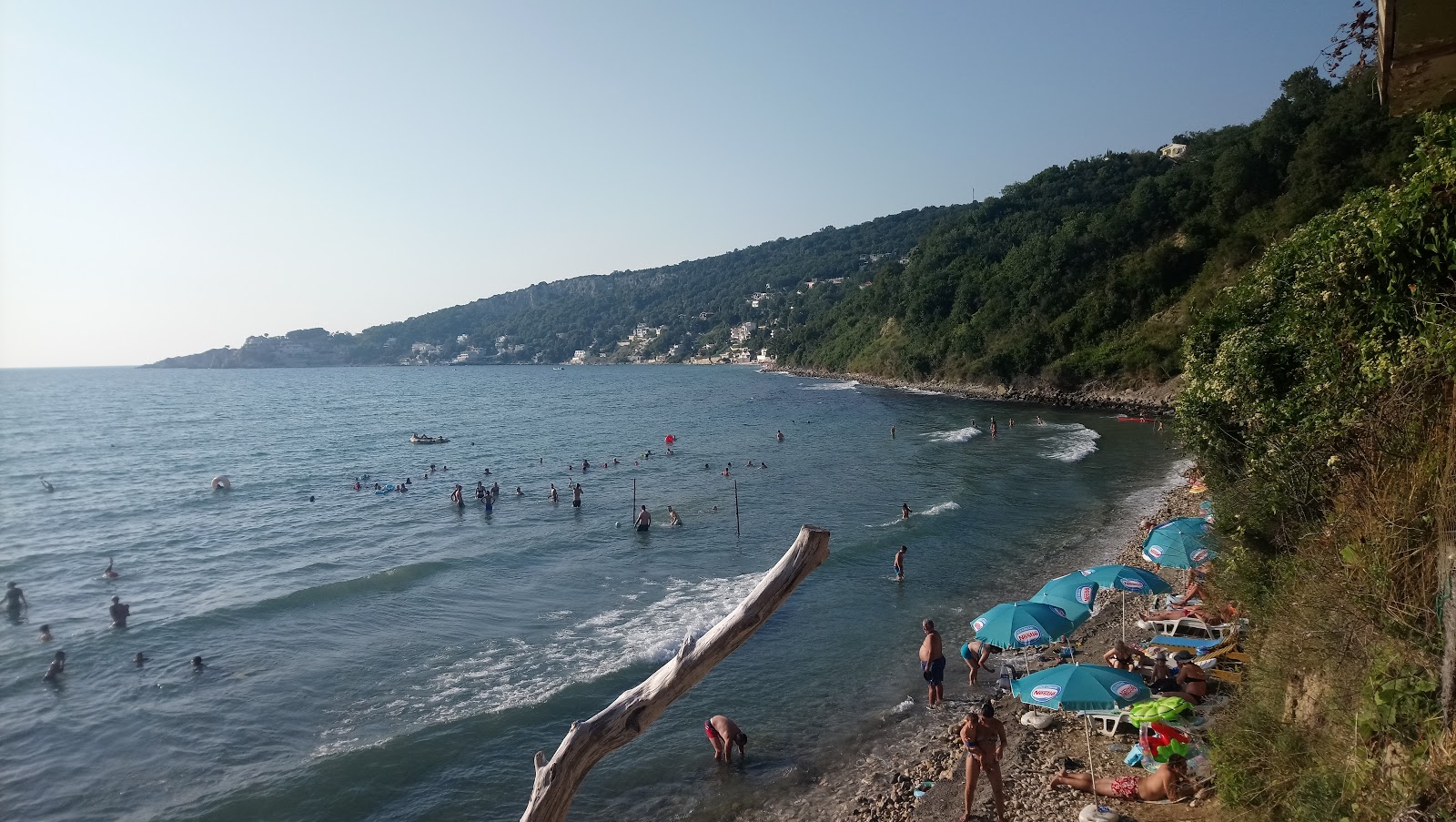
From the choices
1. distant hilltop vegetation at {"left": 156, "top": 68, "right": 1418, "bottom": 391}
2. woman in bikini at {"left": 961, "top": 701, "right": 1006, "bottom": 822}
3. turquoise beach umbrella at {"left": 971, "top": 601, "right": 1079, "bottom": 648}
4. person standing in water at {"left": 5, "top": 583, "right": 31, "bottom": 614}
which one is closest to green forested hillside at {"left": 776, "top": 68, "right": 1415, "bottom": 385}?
distant hilltop vegetation at {"left": 156, "top": 68, "right": 1418, "bottom": 391}

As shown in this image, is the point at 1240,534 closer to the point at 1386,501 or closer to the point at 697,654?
the point at 1386,501

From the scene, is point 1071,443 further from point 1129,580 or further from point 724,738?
point 724,738

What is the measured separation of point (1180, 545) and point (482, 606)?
17.3m

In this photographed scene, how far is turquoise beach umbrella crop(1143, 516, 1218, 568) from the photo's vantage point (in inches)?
595

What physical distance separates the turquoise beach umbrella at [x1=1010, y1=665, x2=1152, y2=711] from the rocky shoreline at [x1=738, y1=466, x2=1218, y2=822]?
123 centimetres

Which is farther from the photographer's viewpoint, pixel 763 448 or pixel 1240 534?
pixel 763 448

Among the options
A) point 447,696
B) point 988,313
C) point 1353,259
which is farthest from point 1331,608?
point 988,313

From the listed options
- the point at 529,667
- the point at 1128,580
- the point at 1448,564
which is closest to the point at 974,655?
the point at 1128,580

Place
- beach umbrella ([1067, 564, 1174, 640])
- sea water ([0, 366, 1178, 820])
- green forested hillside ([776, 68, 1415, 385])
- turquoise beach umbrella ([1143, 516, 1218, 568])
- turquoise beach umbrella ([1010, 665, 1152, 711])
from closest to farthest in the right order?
turquoise beach umbrella ([1010, 665, 1152, 711])
sea water ([0, 366, 1178, 820])
beach umbrella ([1067, 564, 1174, 640])
turquoise beach umbrella ([1143, 516, 1218, 568])
green forested hillside ([776, 68, 1415, 385])

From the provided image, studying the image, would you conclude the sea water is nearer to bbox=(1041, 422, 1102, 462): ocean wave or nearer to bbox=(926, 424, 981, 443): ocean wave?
bbox=(1041, 422, 1102, 462): ocean wave

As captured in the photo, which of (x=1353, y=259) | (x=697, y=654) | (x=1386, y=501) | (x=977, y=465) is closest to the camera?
(x=697, y=654)

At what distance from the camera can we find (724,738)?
12.5 metres

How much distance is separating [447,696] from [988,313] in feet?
245

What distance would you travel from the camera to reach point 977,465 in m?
37.8
